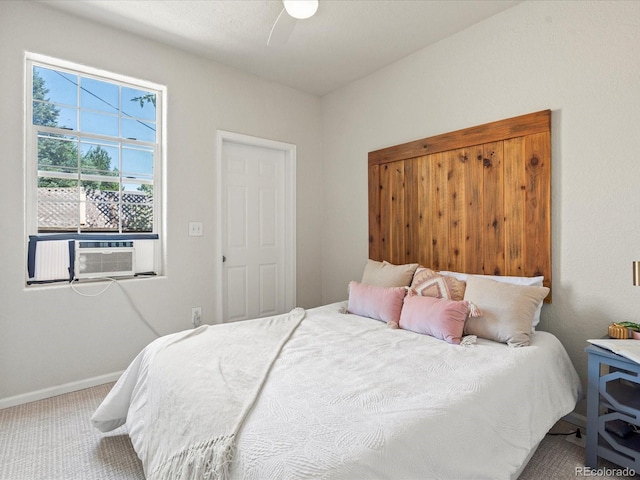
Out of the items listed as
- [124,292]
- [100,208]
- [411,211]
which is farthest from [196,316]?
[411,211]

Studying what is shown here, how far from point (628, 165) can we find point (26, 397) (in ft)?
13.3

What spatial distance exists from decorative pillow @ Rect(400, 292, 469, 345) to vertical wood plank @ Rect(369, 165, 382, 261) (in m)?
1.11

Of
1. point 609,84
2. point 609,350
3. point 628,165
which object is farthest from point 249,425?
point 609,84

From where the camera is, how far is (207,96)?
3160 millimetres

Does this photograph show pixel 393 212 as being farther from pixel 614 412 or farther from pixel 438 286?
pixel 614 412

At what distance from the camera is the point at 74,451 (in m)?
1.84

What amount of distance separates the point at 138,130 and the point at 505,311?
3.07 metres

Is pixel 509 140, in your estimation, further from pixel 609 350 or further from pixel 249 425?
pixel 249 425

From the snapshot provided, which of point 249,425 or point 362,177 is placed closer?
point 249,425

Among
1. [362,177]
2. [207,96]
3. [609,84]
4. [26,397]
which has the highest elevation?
[207,96]

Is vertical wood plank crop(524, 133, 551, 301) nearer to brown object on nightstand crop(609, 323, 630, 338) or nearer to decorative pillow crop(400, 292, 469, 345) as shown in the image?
brown object on nightstand crop(609, 323, 630, 338)

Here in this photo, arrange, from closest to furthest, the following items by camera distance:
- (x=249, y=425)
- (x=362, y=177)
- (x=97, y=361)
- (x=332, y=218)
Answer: (x=249, y=425) → (x=97, y=361) → (x=362, y=177) → (x=332, y=218)

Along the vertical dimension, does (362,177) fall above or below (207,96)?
below

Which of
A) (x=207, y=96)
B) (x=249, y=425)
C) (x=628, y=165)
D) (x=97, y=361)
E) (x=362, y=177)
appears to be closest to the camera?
(x=249, y=425)
